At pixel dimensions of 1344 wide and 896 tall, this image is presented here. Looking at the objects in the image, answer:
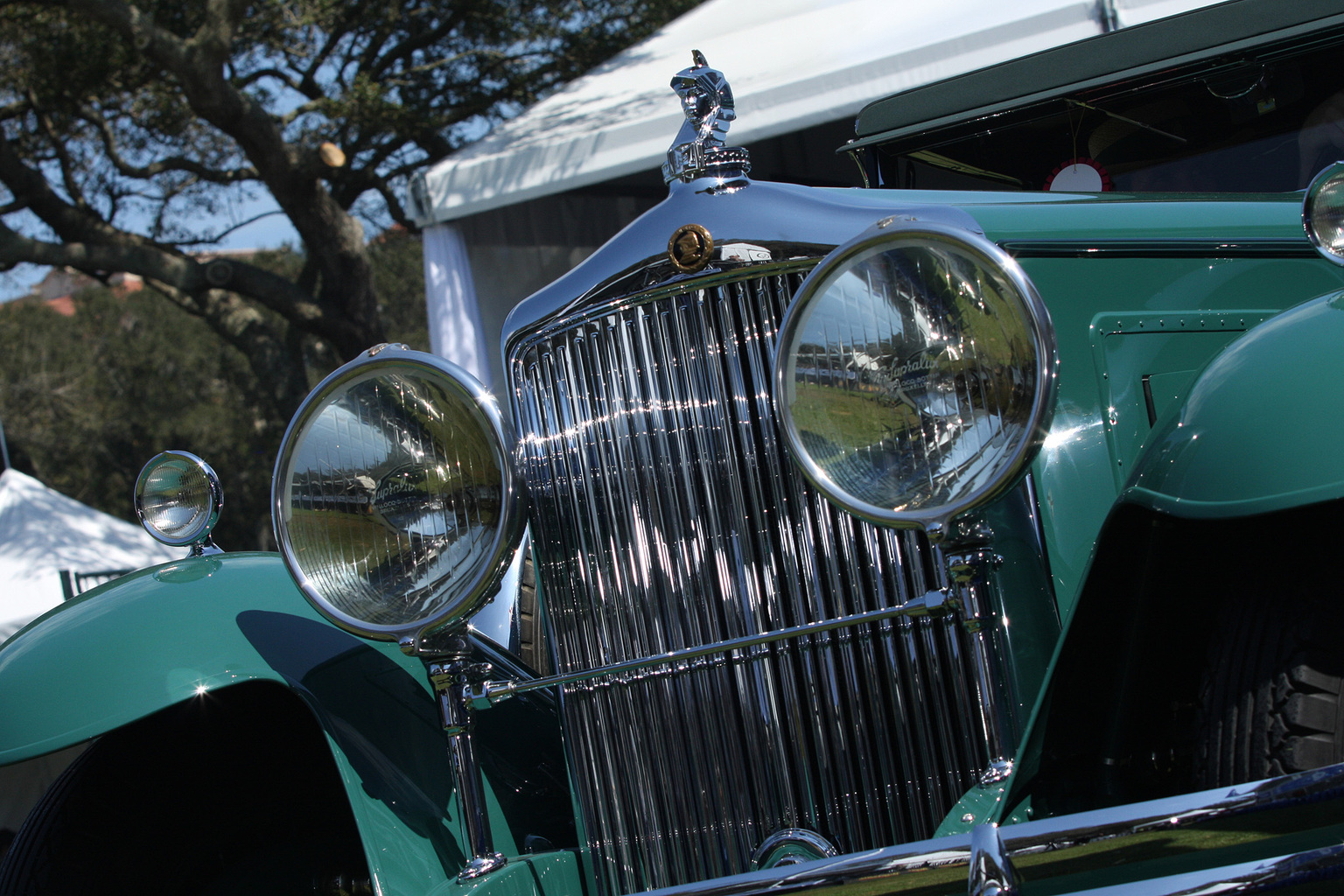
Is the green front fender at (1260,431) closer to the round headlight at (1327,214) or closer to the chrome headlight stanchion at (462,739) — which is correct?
the round headlight at (1327,214)

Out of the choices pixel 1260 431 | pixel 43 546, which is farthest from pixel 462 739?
pixel 43 546

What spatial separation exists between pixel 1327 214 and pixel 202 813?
6.42 feet

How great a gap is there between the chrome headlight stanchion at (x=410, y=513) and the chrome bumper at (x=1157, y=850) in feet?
2.18

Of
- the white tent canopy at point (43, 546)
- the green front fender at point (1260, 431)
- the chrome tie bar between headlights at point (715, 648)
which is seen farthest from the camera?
the white tent canopy at point (43, 546)

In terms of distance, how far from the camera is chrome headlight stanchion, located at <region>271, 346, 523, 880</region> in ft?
5.26

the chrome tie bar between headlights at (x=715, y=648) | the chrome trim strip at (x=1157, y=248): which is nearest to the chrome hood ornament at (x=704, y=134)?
the chrome trim strip at (x=1157, y=248)

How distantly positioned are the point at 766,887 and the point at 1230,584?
0.65 meters

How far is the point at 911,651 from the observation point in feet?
5.30

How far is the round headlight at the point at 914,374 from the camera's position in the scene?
4.33 feet

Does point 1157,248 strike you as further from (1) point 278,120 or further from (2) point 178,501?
(1) point 278,120

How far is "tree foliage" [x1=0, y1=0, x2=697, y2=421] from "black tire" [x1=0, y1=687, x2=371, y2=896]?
8605 mm

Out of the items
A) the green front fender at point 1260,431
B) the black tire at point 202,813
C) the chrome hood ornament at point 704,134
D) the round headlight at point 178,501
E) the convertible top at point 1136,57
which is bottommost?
the black tire at point 202,813

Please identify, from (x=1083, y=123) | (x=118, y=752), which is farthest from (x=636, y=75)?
(x=118, y=752)

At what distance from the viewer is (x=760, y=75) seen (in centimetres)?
723
